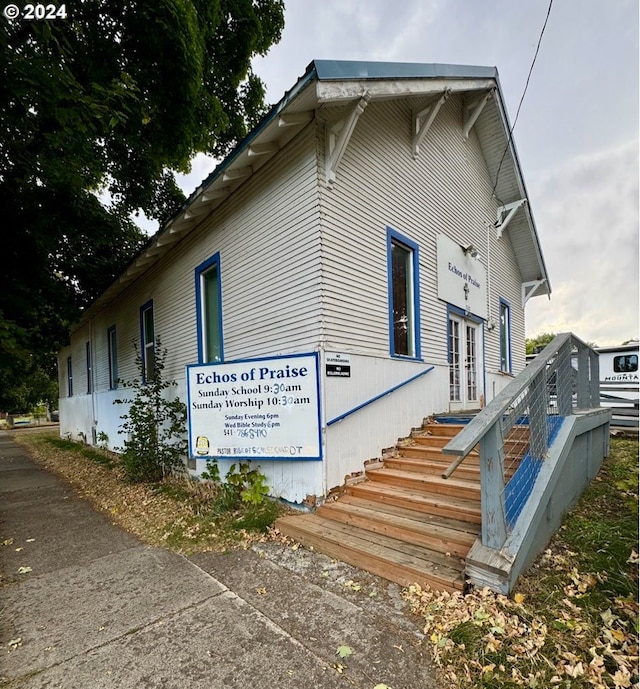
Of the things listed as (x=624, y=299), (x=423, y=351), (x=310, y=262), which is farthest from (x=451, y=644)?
(x=423, y=351)

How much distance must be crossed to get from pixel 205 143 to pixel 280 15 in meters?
4.08

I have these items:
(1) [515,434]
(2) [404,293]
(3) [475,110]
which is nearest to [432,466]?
(1) [515,434]

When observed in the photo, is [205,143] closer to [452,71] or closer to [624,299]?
[452,71]

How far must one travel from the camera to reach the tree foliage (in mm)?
4691

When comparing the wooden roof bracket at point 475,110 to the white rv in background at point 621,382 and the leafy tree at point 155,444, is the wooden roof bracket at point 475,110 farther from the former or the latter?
the leafy tree at point 155,444

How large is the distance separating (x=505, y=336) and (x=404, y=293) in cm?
583

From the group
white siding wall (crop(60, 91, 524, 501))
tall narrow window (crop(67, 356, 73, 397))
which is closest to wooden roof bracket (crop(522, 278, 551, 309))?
white siding wall (crop(60, 91, 524, 501))

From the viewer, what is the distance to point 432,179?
7277 mm

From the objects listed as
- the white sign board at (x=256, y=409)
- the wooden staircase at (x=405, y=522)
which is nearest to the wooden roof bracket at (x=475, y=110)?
the white sign board at (x=256, y=409)

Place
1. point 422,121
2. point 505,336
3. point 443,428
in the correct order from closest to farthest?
point 443,428, point 422,121, point 505,336

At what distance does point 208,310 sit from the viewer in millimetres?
7078

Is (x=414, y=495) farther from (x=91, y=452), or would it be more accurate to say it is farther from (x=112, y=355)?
(x=91, y=452)

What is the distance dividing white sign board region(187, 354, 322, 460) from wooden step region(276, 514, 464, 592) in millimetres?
828

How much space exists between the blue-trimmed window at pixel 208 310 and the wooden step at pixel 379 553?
371cm
